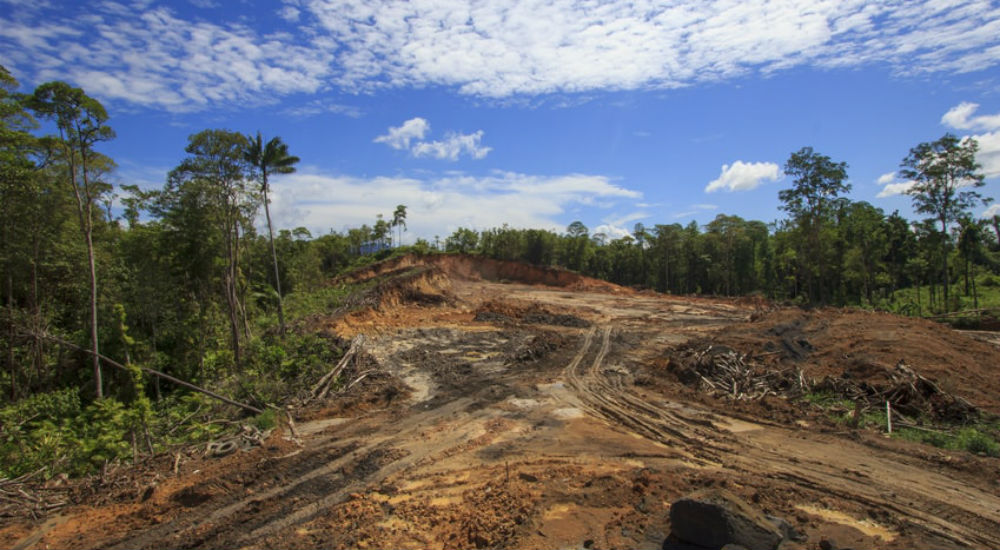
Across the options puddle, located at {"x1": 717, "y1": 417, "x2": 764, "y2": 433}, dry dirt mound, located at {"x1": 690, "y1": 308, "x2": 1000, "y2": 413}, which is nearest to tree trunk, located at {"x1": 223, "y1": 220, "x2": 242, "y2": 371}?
puddle, located at {"x1": 717, "y1": 417, "x2": 764, "y2": 433}

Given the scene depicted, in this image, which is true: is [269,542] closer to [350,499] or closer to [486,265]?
[350,499]

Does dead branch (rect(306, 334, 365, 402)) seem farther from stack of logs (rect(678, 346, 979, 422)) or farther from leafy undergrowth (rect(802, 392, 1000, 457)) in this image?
leafy undergrowth (rect(802, 392, 1000, 457))

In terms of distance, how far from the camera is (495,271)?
5319 cm

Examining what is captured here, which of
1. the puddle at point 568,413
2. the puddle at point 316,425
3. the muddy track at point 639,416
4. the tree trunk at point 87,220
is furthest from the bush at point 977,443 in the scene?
the tree trunk at point 87,220

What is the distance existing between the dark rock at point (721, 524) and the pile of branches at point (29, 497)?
28.6ft

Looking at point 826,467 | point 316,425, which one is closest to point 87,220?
point 316,425

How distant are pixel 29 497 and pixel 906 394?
1676 cm

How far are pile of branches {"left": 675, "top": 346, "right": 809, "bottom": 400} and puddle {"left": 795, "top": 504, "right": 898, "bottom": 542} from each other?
5568 millimetres

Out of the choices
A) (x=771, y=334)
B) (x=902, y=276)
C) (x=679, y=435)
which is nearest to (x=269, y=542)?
(x=679, y=435)

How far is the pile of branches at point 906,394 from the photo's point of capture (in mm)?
9664

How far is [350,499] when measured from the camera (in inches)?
267

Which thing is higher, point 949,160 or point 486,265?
point 949,160

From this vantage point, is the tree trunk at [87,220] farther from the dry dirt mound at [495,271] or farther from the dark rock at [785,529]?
the dry dirt mound at [495,271]

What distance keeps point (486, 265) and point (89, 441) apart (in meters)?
45.6
